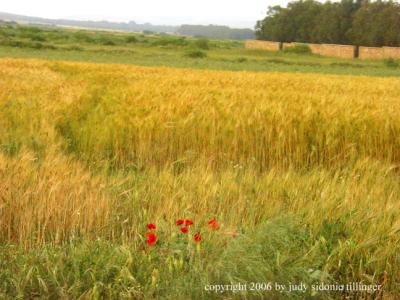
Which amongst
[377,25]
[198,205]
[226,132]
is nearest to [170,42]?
[377,25]

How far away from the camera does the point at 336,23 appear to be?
71.4 meters

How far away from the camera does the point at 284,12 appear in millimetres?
82125

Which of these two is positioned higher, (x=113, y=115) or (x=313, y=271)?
(x=113, y=115)

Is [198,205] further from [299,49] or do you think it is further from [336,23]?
[336,23]

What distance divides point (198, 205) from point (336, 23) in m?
72.4

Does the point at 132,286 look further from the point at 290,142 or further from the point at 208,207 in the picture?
the point at 290,142

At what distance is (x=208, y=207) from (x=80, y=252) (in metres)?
1.22

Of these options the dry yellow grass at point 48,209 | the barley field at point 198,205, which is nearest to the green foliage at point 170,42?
the barley field at point 198,205

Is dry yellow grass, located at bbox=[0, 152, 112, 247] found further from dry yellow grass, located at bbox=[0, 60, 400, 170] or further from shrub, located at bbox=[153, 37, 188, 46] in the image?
shrub, located at bbox=[153, 37, 188, 46]

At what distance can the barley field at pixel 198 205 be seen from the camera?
2908 mm

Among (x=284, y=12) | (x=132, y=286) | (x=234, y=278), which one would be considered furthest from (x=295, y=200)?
(x=284, y=12)

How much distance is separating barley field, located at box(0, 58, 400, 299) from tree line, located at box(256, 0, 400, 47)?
61.6 meters

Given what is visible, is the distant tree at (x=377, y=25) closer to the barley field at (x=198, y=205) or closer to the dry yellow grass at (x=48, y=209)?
the barley field at (x=198, y=205)

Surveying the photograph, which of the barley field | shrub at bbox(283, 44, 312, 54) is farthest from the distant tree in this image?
the barley field
